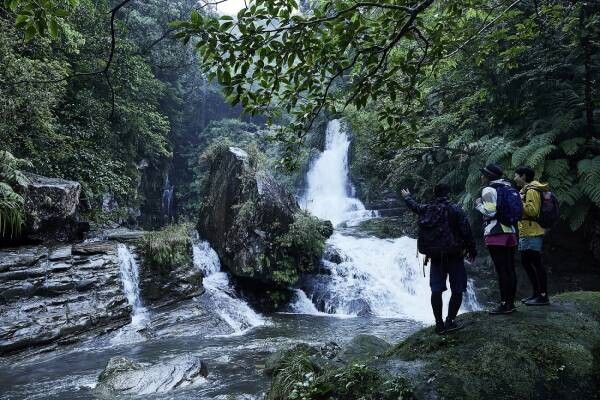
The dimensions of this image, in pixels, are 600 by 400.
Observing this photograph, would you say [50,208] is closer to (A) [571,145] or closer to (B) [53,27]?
(B) [53,27]

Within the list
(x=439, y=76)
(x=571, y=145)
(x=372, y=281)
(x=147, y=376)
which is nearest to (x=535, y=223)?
(x=439, y=76)

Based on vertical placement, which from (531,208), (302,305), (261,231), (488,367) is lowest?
(302,305)

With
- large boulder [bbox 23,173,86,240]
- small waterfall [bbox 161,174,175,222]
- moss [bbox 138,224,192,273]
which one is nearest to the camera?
large boulder [bbox 23,173,86,240]

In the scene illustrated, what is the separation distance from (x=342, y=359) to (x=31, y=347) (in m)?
6.44

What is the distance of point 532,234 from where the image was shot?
5.05 m

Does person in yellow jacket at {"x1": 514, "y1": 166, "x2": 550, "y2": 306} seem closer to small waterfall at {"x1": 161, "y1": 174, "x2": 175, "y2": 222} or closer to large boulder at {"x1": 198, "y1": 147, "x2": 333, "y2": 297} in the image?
large boulder at {"x1": 198, "y1": 147, "x2": 333, "y2": 297}

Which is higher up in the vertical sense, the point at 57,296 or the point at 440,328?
the point at 440,328

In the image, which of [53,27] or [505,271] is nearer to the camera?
[53,27]

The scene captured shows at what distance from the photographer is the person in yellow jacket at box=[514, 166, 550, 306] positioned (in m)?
4.98

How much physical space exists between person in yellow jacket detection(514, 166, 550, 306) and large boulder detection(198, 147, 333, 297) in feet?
27.4

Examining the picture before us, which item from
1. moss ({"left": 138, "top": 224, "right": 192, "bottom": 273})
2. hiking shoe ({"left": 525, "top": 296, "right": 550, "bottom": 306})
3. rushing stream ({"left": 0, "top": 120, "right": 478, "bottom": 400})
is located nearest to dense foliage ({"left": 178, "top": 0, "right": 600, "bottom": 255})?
hiking shoe ({"left": 525, "top": 296, "right": 550, "bottom": 306})

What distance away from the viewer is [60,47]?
13977mm

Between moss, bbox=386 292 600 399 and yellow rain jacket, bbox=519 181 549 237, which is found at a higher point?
yellow rain jacket, bbox=519 181 549 237

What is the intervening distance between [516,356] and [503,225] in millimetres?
1464
